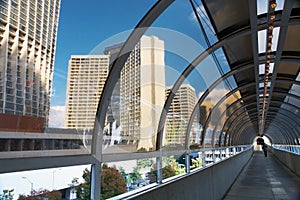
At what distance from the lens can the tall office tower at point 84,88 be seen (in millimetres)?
2574

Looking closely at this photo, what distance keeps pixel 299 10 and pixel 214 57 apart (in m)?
1.93

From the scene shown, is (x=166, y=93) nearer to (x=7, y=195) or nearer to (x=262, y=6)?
(x=262, y=6)

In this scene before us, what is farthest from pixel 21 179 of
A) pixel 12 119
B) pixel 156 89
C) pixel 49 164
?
pixel 156 89

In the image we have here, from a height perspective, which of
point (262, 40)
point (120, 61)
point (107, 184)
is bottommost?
point (107, 184)

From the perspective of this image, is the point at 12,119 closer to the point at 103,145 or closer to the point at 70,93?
the point at 70,93

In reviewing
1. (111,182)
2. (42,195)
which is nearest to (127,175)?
(111,182)

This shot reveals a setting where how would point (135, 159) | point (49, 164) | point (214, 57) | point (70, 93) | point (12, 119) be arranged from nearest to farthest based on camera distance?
point (12, 119), point (49, 164), point (70, 93), point (135, 159), point (214, 57)

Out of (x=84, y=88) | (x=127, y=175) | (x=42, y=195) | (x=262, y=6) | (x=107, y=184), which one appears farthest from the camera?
(x=262, y=6)

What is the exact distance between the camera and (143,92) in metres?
4.19

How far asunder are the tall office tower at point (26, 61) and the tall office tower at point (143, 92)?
1171 mm

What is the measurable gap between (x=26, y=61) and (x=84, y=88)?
2.79ft

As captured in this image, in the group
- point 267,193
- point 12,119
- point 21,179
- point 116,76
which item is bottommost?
point 267,193

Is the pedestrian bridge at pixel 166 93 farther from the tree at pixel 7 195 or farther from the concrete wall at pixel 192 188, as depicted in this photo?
the tree at pixel 7 195

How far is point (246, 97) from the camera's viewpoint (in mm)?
11172
